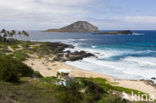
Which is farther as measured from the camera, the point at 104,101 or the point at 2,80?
the point at 2,80

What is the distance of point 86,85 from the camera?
15.7 metres

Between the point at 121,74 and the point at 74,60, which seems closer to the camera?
the point at 121,74

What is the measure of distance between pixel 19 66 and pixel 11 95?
10350mm

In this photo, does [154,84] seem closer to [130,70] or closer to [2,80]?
[130,70]

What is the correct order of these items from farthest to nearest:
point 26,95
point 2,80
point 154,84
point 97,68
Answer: point 97,68 → point 154,84 → point 2,80 → point 26,95

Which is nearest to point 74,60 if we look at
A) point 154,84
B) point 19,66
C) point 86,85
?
point 154,84

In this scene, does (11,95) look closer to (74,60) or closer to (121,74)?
(121,74)

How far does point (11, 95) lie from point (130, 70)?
29498mm

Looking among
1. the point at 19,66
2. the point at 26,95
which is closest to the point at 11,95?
the point at 26,95

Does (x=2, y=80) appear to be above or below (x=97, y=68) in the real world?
above

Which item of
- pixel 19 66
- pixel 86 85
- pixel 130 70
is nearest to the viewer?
pixel 86 85

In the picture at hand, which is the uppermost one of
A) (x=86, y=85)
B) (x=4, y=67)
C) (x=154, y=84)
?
(x=4, y=67)

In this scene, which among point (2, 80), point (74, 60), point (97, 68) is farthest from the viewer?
point (74, 60)

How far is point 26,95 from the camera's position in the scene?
37.9ft
